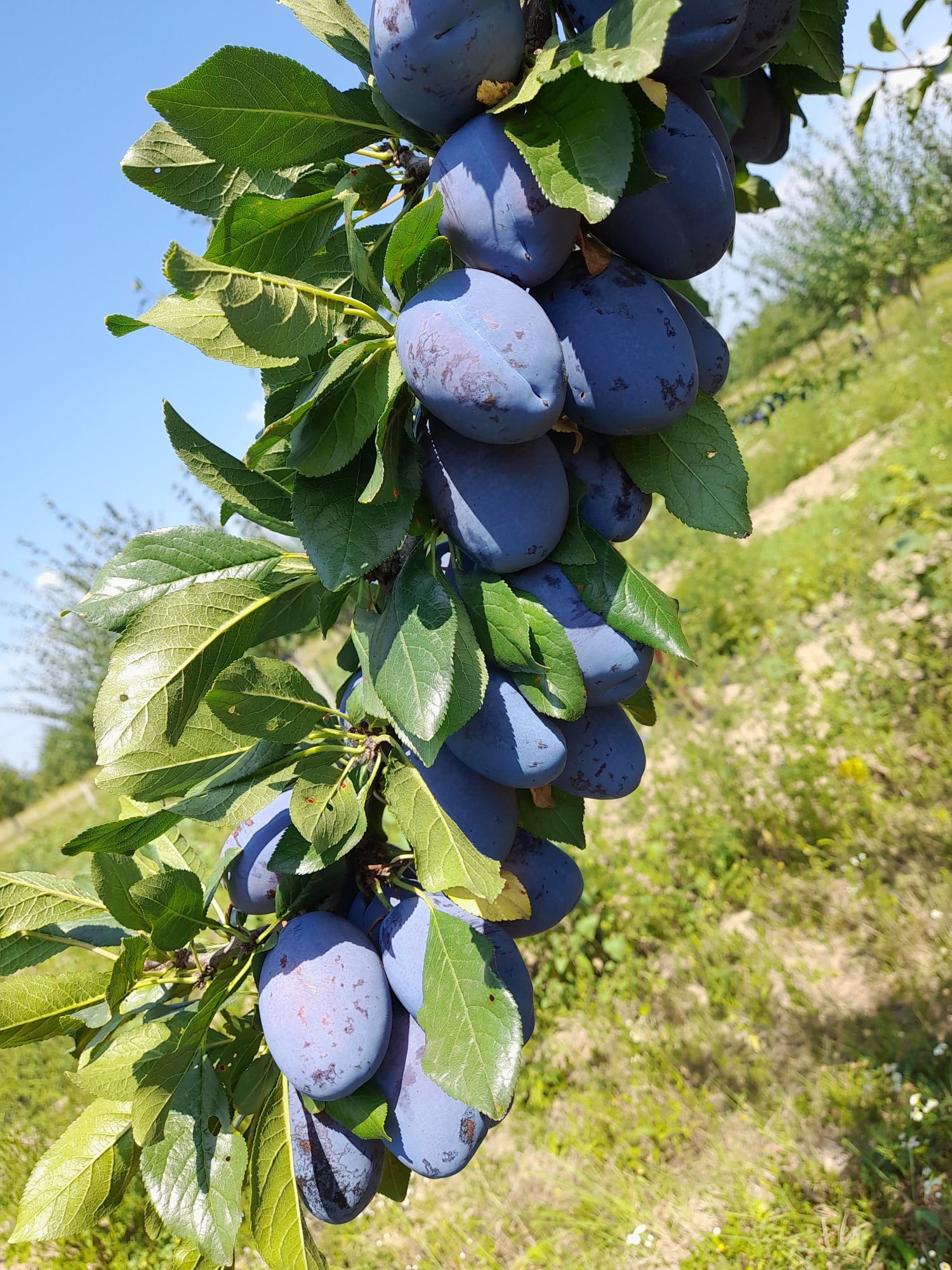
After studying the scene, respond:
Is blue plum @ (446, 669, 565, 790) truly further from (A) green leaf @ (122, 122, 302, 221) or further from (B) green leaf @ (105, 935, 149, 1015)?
(A) green leaf @ (122, 122, 302, 221)

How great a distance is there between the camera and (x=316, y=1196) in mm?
741

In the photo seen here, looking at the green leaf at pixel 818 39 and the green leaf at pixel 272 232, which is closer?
the green leaf at pixel 272 232

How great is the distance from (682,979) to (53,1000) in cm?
259

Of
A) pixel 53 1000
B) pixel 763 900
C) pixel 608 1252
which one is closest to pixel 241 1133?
pixel 53 1000

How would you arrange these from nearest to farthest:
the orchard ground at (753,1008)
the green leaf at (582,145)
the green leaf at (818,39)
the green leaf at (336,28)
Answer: the green leaf at (582,145)
the green leaf at (336,28)
the green leaf at (818,39)
the orchard ground at (753,1008)

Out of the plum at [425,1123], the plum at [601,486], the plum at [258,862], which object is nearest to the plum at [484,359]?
the plum at [601,486]

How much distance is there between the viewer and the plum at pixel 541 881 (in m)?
0.81

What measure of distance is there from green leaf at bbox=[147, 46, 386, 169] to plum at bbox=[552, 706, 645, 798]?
0.53m

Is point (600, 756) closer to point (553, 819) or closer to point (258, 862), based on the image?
point (553, 819)

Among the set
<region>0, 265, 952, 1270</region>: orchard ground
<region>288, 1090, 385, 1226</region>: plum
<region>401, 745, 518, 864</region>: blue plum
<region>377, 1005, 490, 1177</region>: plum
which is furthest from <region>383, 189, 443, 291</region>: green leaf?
<region>0, 265, 952, 1270</region>: orchard ground

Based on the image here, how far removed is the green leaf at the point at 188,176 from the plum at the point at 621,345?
282mm

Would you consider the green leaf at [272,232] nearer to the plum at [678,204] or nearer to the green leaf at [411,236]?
the green leaf at [411,236]

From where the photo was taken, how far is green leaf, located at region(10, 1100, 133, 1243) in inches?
26.7

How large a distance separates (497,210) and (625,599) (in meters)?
0.30
